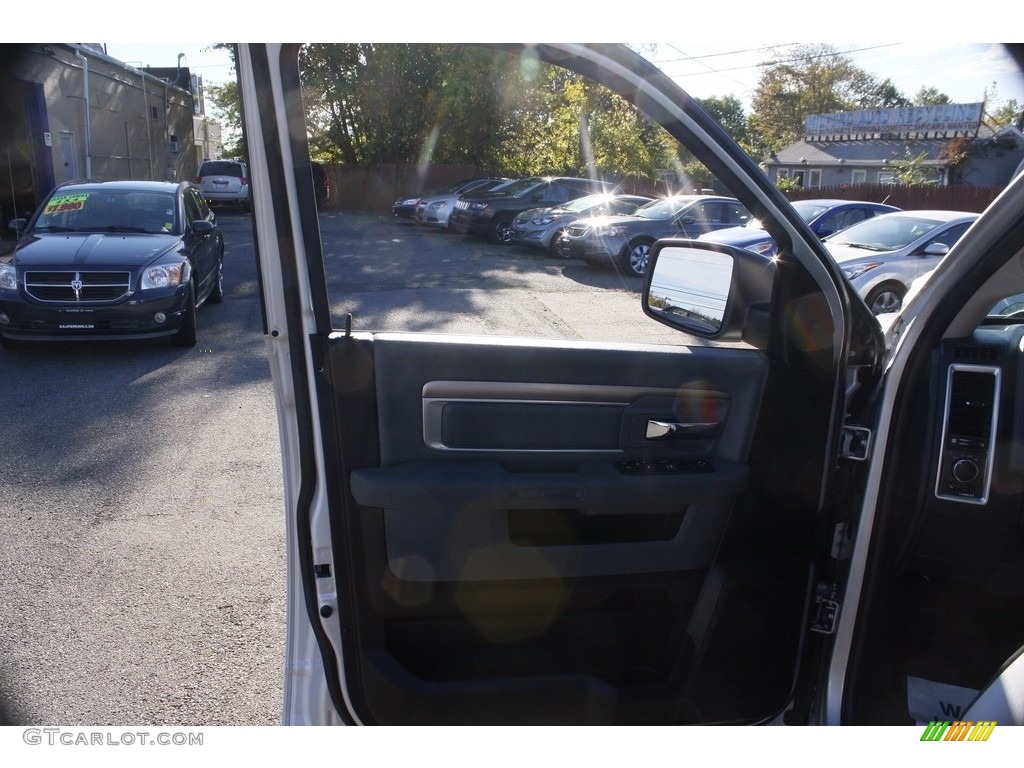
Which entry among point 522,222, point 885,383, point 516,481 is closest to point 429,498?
point 516,481

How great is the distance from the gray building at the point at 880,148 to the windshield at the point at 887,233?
34.6ft

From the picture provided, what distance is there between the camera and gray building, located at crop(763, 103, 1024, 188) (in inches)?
886

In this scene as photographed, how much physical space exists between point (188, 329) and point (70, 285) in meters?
1.12

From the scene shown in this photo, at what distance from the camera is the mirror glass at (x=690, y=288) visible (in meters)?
2.40

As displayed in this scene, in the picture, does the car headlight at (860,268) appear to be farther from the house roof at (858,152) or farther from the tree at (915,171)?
the house roof at (858,152)

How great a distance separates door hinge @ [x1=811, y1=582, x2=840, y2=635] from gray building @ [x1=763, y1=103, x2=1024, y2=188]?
20965 mm

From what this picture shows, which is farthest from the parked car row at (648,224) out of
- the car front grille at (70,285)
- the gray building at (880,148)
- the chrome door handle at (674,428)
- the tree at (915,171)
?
the tree at (915,171)

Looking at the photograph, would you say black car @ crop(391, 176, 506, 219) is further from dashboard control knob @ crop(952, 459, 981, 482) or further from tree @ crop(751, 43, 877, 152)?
dashboard control knob @ crop(952, 459, 981, 482)

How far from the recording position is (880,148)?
2992cm

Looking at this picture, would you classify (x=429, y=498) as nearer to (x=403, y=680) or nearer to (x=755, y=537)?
(x=403, y=680)

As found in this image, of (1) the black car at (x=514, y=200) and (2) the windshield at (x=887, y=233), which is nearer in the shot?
(2) the windshield at (x=887, y=233)

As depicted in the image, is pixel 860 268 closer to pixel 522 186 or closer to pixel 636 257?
pixel 636 257
